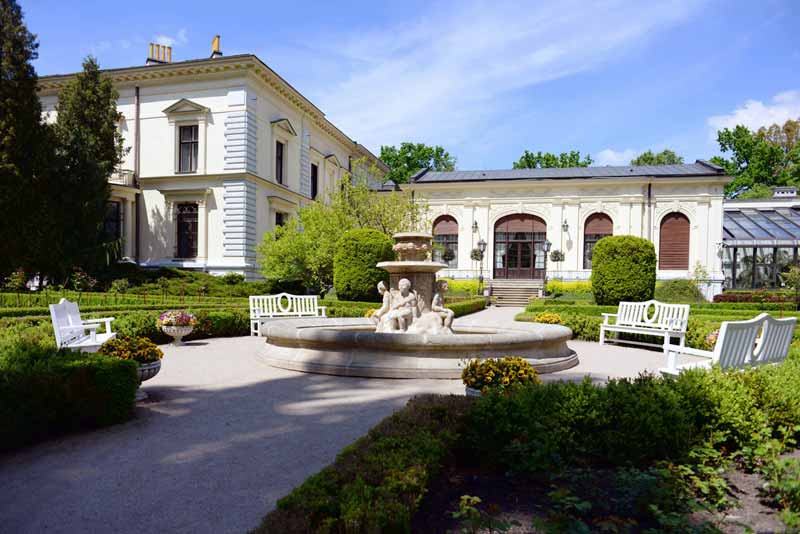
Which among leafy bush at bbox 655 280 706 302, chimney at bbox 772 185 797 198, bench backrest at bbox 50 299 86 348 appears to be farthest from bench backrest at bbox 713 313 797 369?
chimney at bbox 772 185 797 198

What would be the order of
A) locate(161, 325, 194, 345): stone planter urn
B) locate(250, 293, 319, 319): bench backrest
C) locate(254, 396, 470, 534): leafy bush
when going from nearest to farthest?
1. locate(254, 396, 470, 534): leafy bush
2. locate(161, 325, 194, 345): stone planter urn
3. locate(250, 293, 319, 319): bench backrest

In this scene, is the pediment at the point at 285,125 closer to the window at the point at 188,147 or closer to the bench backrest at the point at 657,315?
the window at the point at 188,147

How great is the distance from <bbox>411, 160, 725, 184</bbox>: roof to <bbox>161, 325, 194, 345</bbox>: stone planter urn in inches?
956

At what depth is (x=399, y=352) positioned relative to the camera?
7227mm

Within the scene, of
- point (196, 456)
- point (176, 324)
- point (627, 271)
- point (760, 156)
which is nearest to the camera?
point (196, 456)

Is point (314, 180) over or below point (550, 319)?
over

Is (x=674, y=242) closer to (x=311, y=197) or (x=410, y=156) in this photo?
(x=311, y=197)

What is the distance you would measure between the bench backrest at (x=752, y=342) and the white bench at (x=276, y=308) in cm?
890

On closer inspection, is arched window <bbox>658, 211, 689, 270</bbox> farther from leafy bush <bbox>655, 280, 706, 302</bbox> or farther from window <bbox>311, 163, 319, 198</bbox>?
window <bbox>311, 163, 319, 198</bbox>

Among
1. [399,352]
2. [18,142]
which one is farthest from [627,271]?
[18,142]

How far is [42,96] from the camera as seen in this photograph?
86.1ft

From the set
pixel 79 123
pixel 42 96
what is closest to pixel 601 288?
pixel 79 123

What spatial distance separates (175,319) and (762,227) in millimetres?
34084

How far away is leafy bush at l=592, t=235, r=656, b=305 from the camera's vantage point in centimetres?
1698
